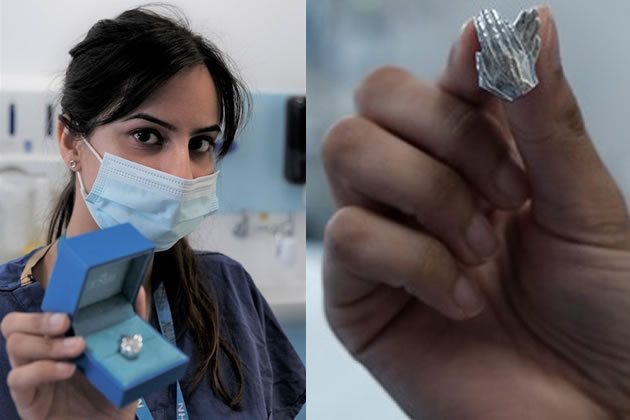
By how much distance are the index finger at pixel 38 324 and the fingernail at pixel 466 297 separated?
0.59 ft

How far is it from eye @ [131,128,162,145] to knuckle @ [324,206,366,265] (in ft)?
0.97

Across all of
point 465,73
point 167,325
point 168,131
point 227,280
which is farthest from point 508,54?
point 227,280

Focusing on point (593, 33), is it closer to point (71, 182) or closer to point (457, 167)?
point (457, 167)

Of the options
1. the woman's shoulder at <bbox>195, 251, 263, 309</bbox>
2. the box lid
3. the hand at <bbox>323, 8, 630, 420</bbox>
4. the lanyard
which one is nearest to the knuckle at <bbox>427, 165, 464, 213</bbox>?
the hand at <bbox>323, 8, 630, 420</bbox>

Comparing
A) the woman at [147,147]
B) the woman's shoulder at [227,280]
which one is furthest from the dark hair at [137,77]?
the woman's shoulder at [227,280]

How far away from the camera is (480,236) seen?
0.28 metres

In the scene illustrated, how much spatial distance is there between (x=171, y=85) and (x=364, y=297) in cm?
33

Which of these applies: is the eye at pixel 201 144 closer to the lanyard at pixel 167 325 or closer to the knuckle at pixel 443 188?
the lanyard at pixel 167 325

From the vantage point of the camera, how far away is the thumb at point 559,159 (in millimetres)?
249

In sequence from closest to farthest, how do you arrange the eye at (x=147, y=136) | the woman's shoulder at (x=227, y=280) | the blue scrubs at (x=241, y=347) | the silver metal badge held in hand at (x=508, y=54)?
the silver metal badge held in hand at (x=508, y=54), the eye at (x=147, y=136), the blue scrubs at (x=241, y=347), the woman's shoulder at (x=227, y=280)

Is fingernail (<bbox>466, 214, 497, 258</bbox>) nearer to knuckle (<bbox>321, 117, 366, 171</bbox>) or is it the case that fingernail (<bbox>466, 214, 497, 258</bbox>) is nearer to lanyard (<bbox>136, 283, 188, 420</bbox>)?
knuckle (<bbox>321, 117, 366, 171</bbox>)

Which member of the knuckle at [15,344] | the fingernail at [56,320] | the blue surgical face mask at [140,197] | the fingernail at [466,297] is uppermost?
the fingernail at [466,297]

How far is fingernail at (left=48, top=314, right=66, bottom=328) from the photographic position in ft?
0.80

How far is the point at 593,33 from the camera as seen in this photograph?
0.32 m
